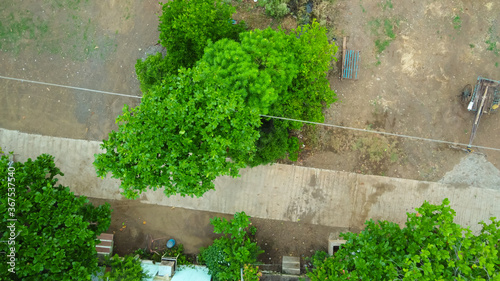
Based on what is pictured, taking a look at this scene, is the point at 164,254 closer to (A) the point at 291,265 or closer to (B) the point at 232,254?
(B) the point at 232,254

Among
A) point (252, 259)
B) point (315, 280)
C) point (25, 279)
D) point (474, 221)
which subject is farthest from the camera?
point (474, 221)

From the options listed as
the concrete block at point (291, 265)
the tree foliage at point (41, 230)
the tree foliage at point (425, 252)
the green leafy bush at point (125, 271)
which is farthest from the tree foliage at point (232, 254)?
the tree foliage at point (41, 230)

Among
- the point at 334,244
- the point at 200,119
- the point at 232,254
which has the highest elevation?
the point at 200,119

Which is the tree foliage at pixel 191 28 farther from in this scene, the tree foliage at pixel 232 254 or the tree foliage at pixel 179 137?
the tree foliage at pixel 232 254

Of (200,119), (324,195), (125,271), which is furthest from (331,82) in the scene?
(125,271)

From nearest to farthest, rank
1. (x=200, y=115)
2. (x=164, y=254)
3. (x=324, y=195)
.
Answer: (x=200, y=115) → (x=164, y=254) → (x=324, y=195)

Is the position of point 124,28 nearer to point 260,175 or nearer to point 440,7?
point 260,175

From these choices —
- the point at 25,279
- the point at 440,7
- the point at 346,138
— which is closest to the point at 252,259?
the point at 346,138
